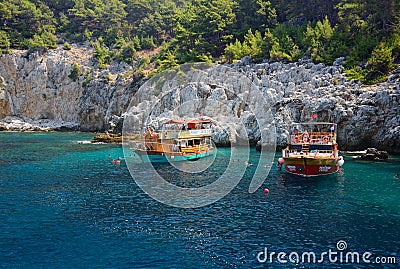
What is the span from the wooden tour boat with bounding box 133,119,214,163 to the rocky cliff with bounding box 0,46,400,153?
11.1 metres

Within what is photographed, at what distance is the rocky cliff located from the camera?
181 ft

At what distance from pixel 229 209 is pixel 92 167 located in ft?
76.7

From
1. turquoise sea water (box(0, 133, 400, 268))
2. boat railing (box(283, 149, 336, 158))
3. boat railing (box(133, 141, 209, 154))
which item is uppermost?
boat railing (box(133, 141, 209, 154))

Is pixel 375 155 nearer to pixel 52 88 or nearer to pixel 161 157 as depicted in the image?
pixel 161 157

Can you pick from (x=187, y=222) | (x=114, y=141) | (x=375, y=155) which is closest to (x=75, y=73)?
(x=114, y=141)

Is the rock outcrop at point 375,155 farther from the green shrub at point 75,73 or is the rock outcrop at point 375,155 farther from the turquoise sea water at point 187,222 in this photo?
the green shrub at point 75,73

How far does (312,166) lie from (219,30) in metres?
62.4

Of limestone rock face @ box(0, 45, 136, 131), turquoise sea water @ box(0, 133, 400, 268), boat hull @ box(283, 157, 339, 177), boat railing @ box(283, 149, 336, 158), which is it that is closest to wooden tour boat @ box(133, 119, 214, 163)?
turquoise sea water @ box(0, 133, 400, 268)

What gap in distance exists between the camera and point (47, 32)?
117 metres

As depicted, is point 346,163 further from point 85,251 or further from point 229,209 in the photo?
point 85,251

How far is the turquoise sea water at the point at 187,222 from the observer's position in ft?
66.8

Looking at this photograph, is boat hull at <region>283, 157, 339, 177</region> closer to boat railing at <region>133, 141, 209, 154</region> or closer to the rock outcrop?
the rock outcrop

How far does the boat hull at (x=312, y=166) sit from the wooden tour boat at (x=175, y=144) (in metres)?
15.8

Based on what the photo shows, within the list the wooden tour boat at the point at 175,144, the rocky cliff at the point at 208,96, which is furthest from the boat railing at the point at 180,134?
the rocky cliff at the point at 208,96
